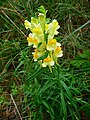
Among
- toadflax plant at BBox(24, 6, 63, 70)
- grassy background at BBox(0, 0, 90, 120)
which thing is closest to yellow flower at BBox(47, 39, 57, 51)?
toadflax plant at BBox(24, 6, 63, 70)

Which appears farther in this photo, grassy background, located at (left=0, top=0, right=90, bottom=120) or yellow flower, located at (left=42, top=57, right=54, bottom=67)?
grassy background, located at (left=0, top=0, right=90, bottom=120)

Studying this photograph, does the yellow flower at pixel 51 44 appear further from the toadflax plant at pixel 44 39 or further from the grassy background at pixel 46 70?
the grassy background at pixel 46 70

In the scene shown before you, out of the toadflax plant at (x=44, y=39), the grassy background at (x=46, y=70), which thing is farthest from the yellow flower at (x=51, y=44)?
the grassy background at (x=46, y=70)

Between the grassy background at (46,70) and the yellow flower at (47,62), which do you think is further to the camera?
the grassy background at (46,70)

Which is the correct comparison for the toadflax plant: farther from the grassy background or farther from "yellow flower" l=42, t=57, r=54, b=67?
the grassy background

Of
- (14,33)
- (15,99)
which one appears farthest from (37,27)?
(14,33)
